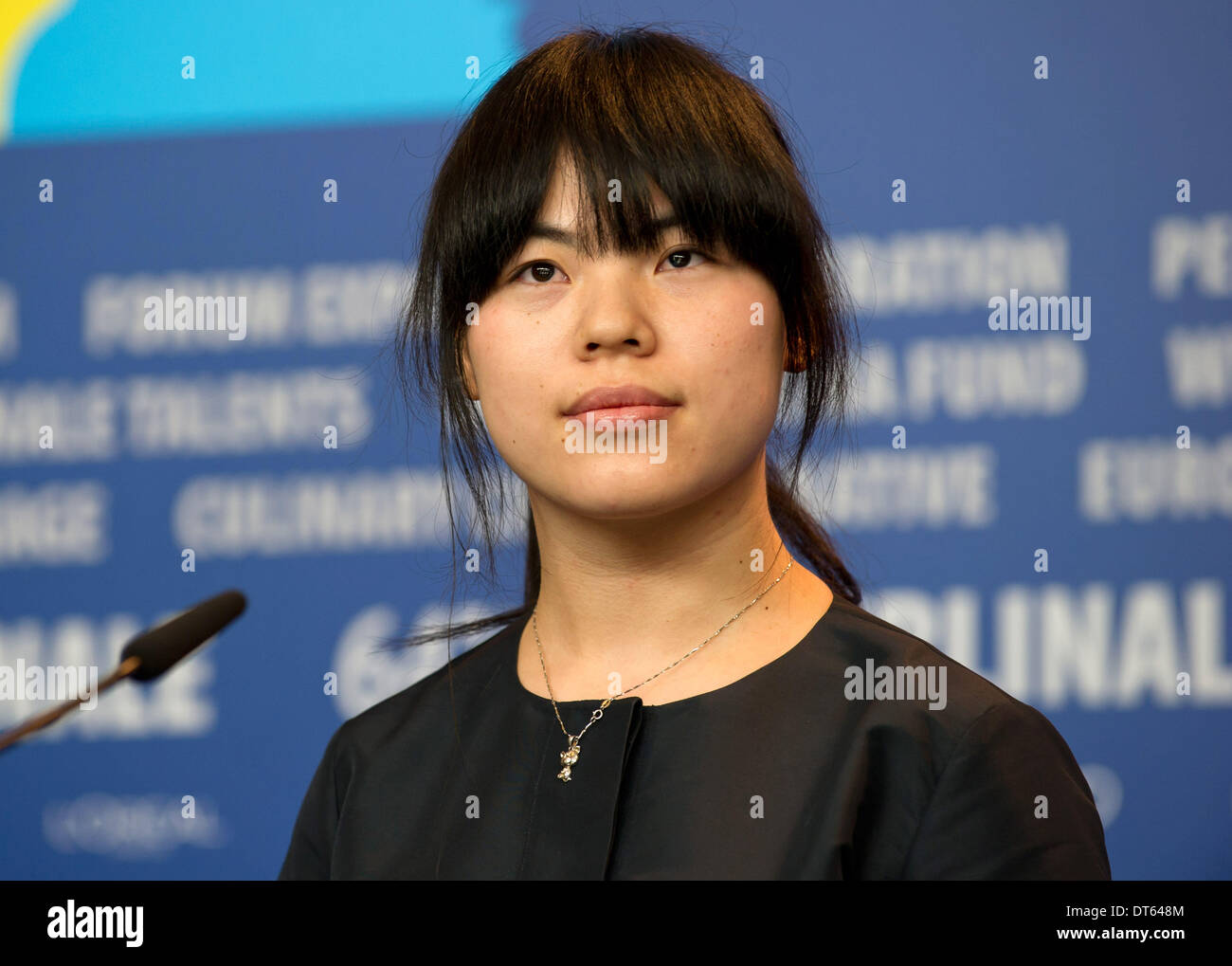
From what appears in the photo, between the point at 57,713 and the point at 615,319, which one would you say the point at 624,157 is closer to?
the point at 615,319

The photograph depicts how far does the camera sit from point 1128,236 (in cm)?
208

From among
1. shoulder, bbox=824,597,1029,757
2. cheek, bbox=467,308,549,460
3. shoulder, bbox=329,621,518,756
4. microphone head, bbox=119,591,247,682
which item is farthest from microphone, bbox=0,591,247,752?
shoulder, bbox=824,597,1029,757

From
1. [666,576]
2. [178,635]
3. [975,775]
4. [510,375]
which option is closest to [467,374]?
[510,375]

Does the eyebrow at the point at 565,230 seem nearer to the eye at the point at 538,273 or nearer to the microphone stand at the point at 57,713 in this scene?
the eye at the point at 538,273

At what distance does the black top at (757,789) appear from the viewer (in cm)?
98

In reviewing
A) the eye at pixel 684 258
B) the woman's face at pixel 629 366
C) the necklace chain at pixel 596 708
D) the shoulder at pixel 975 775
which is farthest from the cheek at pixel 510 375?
the shoulder at pixel 975 775

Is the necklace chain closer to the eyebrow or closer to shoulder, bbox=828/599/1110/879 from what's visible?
shoulder, bbox=828/599/1110/879

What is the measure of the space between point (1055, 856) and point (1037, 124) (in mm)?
1441

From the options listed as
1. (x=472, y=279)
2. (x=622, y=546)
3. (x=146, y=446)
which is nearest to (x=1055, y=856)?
(x=622, y=546)

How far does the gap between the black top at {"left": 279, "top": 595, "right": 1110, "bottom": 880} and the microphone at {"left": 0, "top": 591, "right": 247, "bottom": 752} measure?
0.32 metres

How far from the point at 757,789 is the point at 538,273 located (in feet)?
1.42

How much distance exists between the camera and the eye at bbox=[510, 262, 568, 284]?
106cm

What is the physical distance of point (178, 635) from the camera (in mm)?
842
